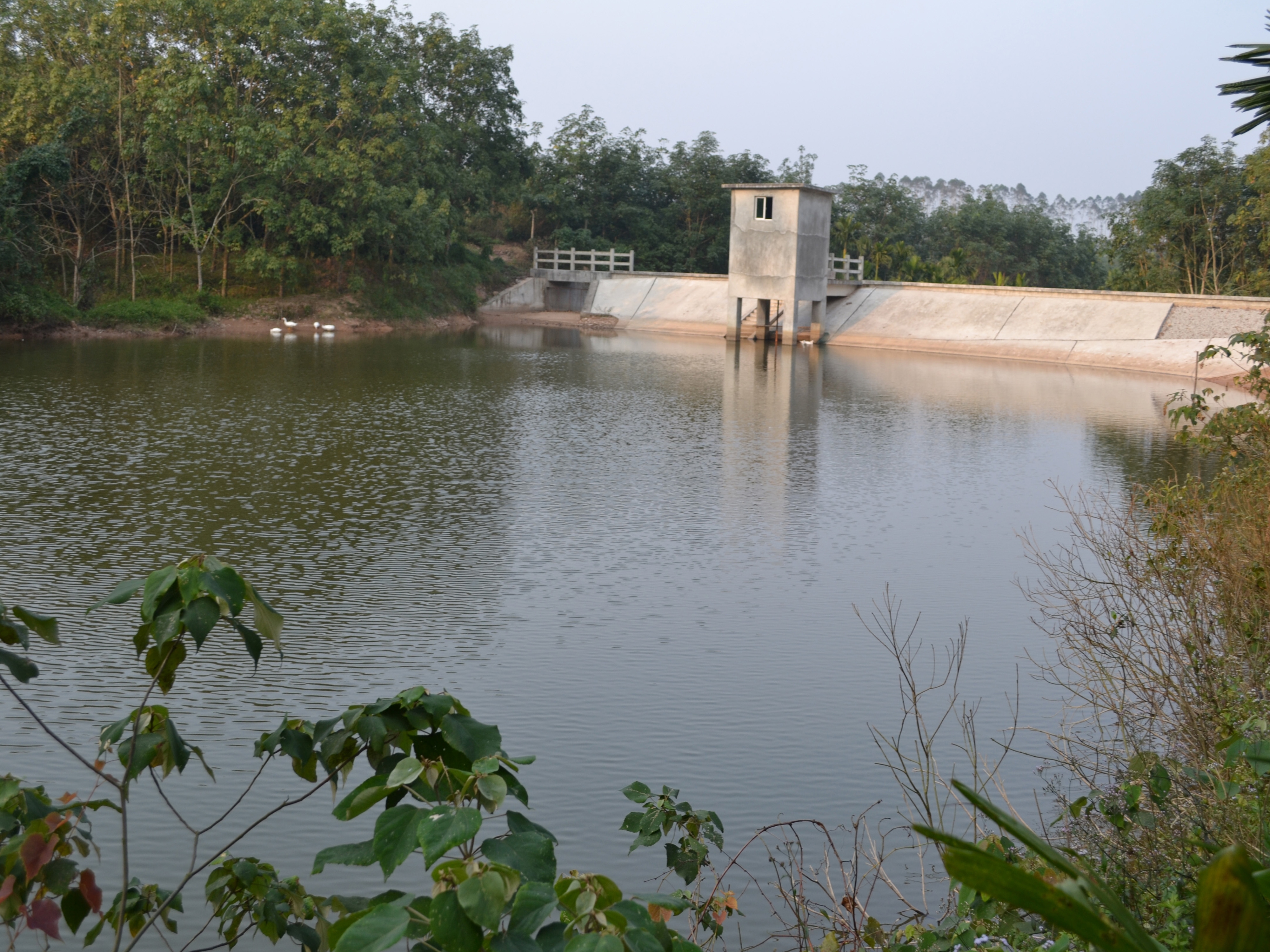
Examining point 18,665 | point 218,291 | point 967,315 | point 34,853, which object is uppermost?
point 218,291

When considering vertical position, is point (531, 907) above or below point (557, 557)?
above

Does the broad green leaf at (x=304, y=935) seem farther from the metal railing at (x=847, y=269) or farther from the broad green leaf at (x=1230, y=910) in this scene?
the metal railing at (x=847, y=269)

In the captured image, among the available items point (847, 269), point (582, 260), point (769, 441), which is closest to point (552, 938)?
point (769, 441)

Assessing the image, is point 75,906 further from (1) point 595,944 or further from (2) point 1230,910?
(2) point 1230,910

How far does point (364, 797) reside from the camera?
2.37 m

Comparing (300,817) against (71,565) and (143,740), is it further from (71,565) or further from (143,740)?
(71,565)

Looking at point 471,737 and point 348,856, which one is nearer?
point 348,856

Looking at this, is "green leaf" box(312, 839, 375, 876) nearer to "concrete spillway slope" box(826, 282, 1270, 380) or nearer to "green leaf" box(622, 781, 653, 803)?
"green leaf" box(622, 781, 653, 803)

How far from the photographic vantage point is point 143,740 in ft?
9.42

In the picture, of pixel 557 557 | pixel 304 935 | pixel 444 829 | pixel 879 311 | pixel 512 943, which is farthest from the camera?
pixel 879 311

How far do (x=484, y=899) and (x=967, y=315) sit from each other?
38943 mm

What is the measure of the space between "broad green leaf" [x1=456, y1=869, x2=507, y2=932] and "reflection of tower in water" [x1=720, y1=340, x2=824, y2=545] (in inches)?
415

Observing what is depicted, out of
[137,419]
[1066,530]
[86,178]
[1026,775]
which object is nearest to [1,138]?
[86,178]

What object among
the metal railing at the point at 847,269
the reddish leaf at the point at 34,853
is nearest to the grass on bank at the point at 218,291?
the metal railing at the point at 847,269
